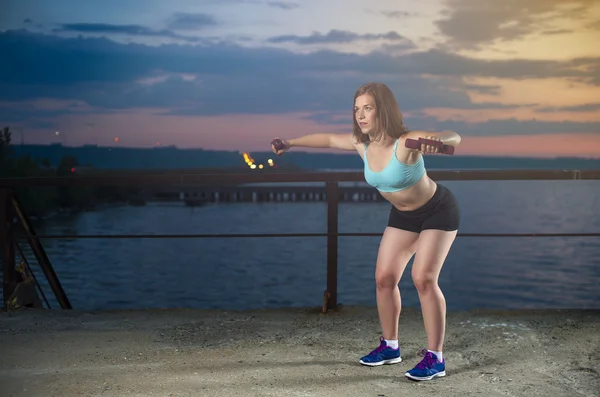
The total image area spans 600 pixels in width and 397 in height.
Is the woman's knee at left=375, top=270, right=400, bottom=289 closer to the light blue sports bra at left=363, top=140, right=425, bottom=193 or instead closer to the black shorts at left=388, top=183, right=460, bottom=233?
the black shorts at left=388, top=183, right=460, bottom=233

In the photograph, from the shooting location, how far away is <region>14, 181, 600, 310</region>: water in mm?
53062

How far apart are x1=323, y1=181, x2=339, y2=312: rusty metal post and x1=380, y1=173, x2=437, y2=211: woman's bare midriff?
161 centimetres

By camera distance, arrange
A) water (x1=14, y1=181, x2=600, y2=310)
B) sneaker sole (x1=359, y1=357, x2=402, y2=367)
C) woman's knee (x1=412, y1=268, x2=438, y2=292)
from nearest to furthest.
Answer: woman's knee (x1=412, y1=268, x2=438, y2=292)
sneaker sole (x1=359, y1=357, x2=402, y2=367)
water (x1=14, y1=181, x2=600, y2=310)

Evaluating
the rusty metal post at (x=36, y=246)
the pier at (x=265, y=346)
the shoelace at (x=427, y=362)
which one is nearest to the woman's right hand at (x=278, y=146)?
the pier at (x=265, y=346)

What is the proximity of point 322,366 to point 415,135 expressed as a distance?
148cm

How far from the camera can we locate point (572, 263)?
253ft

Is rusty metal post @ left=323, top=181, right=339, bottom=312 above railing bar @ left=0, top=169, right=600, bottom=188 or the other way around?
the other way around

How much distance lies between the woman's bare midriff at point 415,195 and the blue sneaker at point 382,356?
0.89m

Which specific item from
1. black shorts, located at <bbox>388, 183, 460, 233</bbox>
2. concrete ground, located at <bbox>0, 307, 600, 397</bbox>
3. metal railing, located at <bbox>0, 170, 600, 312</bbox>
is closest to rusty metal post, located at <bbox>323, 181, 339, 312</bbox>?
metal railing, located at <bbox>0, 170, 600, 312</bbox>

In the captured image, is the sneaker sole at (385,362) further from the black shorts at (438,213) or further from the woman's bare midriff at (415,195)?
the woman's bare midriff at (415,195)

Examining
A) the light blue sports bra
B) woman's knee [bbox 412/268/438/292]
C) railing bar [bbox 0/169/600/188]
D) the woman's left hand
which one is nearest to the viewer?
the woman's left hand

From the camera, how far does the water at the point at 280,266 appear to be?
53062 millimetres

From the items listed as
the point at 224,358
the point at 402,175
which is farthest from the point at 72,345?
the point at 402,175

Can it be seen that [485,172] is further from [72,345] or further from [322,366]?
[72,345]
